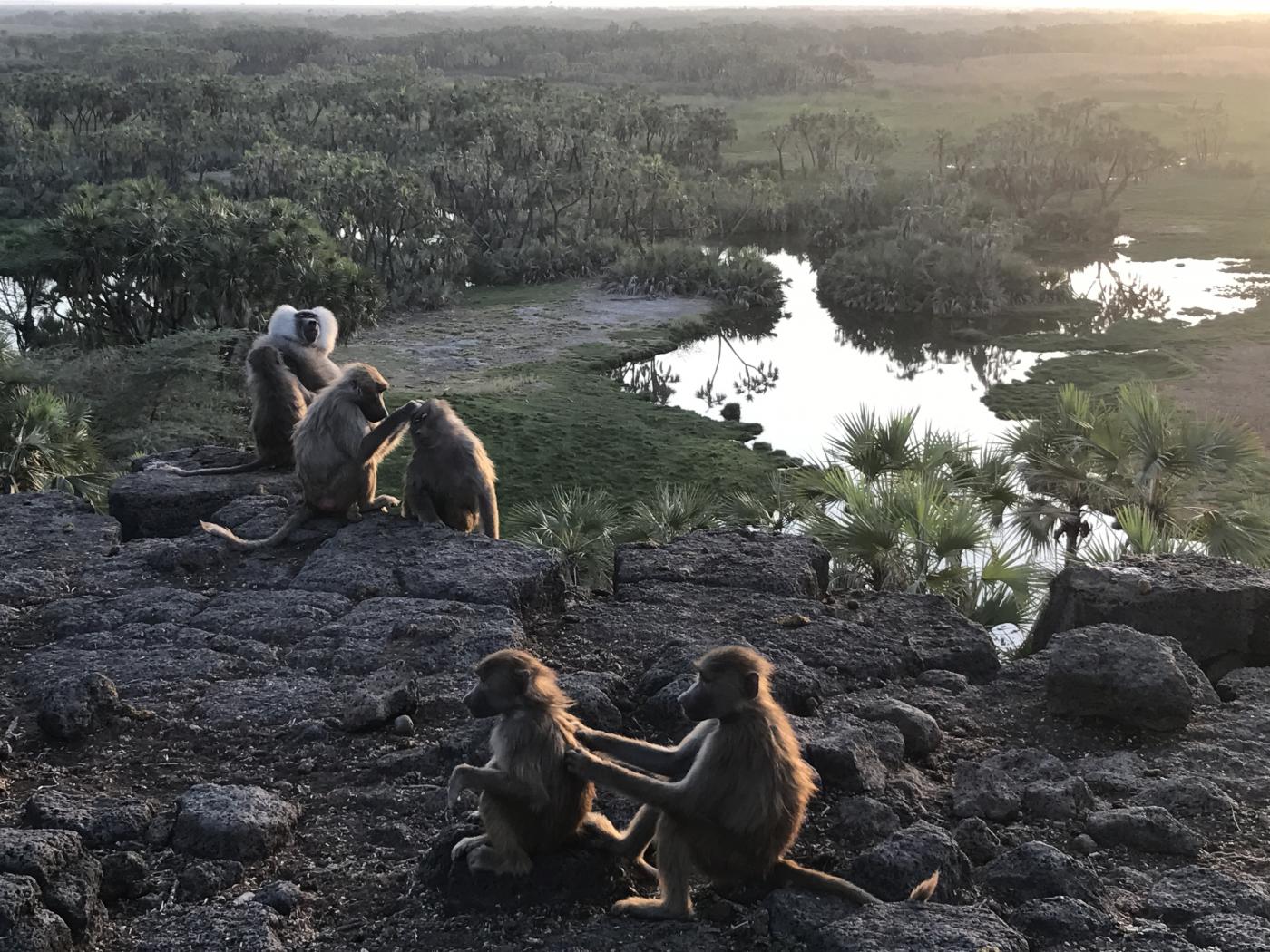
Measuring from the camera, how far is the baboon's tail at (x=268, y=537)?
9.55 metres

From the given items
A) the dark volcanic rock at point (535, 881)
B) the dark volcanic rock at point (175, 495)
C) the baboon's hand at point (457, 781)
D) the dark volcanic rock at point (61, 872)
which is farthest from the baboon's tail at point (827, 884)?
the dark volcanic rock at point (175, 495)

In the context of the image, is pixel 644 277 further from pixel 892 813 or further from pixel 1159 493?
pixel 892 813

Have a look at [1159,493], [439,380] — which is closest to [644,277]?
[439,380]

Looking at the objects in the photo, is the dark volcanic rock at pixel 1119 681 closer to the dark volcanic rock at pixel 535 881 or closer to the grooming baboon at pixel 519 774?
the dark volcanic rock at pixel 535 881

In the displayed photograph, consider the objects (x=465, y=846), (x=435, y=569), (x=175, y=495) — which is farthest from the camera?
(x=175, y=495)

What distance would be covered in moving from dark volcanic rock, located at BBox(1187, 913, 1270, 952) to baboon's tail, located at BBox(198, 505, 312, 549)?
7.05 metres

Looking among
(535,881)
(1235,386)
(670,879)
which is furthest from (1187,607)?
(1235,386)

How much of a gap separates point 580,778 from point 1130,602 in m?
5.14

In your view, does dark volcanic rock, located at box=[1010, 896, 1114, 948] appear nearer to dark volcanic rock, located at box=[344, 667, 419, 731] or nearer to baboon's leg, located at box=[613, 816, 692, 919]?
baboon's leg, located at box=[613, 816, 692, 919]

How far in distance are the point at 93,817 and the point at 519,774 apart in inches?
91.1

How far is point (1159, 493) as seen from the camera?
1430cm

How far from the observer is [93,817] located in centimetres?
581

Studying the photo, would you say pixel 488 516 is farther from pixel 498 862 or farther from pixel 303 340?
pixel 498 862

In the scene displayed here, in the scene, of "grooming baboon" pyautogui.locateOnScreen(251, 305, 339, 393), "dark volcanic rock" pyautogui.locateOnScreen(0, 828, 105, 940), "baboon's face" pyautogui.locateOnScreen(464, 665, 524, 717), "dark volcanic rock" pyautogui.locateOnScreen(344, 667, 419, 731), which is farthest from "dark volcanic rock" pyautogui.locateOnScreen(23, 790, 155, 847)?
"grooming baboon" pyautogui.locateOnScreen(251, 305, 339, 393)
